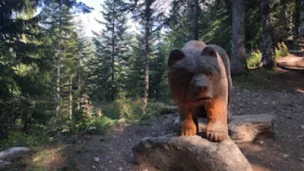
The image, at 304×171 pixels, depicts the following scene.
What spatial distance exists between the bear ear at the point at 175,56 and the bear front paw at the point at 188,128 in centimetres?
87

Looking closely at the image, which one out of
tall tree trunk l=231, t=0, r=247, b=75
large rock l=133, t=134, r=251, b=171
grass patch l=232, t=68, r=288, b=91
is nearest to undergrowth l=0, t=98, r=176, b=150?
large rock l=133, t=134, r=251, b=171

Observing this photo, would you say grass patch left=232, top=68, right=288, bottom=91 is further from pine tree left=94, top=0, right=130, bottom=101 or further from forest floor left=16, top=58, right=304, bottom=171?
pine tree left=94, top=0, right=130, bottom=101

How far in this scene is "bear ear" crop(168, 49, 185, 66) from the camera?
3.26 m

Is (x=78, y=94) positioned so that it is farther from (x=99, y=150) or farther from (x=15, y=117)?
(x=99, y=150)

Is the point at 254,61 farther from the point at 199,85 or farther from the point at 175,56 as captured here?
the point at 199,85

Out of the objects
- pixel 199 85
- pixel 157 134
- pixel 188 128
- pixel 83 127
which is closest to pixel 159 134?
pixel 157 134

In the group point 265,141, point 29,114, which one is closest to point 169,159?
point 265,141

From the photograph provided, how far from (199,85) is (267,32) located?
29.5ft

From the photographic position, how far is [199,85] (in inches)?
119

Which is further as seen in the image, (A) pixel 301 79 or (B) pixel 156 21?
(B) pixel 156 21

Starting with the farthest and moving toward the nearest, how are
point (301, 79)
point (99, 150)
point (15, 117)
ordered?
point (301, 79), point (15, 117), point (99, 150)

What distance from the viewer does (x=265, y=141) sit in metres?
4.96

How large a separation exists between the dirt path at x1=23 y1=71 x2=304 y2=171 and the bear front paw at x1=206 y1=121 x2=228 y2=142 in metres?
0.94

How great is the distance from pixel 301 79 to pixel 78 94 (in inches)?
882
